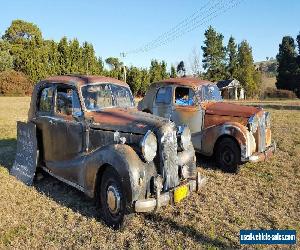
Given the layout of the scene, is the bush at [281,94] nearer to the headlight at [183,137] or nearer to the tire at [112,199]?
the headlight at [183,137]

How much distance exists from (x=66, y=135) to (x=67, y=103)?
23.9 inches

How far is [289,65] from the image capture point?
2258 inches

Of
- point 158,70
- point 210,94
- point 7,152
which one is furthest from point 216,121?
point 158,70

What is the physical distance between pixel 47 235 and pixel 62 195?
1674 millimetres

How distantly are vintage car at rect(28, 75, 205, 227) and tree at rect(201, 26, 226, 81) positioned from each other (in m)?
56.7

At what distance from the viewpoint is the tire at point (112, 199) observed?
516 cm

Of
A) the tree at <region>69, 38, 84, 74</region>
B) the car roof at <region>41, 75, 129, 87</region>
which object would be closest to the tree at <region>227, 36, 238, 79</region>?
the tree at <region>69, 38, 84, 74</region>

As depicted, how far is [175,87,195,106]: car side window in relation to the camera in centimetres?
908

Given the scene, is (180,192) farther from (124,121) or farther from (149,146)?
(124,121)

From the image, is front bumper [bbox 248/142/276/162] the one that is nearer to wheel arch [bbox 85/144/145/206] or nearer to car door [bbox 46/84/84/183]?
wheel arch [bbox 85/144/145/206]

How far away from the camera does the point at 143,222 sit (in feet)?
18.2

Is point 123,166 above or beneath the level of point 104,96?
beneath

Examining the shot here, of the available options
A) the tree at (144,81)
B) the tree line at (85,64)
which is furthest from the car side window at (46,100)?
the tree at (144,81)

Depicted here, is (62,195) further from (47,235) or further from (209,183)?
(209,183)
